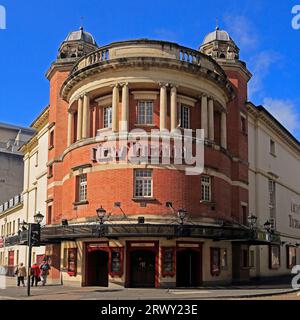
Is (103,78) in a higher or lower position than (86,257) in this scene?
higher

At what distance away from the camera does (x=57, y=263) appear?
36.2 m

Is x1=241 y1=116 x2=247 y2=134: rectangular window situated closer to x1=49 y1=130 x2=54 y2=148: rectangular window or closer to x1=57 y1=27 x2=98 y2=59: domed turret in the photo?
x1=57 y1=27 x2=98 y2=59: domed turret

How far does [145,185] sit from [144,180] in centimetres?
30

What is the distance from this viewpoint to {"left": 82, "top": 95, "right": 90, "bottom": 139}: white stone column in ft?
107

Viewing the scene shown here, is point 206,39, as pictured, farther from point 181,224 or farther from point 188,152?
point 181,224

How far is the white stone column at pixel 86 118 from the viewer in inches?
1286

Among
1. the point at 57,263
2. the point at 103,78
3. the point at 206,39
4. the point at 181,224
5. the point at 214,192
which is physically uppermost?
the point at 206,39

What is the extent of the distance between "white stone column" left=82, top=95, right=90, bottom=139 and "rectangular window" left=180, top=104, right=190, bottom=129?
5902 mm

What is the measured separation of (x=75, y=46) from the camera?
132ft

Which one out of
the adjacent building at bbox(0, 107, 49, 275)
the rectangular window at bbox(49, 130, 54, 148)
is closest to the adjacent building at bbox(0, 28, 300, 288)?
the rectangular window at bbox(49, 130, 54, 148)

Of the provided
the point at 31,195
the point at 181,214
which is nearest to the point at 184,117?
the point at 181,214

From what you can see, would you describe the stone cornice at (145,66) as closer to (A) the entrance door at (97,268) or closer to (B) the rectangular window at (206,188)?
(B) the rectangular window at (206,188)

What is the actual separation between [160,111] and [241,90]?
38.1ft
